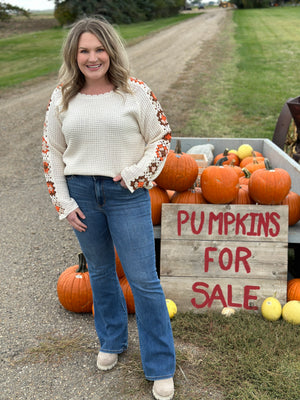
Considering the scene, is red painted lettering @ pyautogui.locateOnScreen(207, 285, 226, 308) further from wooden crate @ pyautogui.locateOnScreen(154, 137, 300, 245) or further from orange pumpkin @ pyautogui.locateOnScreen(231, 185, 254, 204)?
orange pumpkin @ pyautogui.locateOnScreen(231, 185, 254, 204)

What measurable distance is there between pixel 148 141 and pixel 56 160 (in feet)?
1.71

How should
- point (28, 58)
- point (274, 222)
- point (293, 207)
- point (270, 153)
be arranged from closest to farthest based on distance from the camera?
1. point (274, 222)
2. point (293, 207)
3. point (270, 153)
4. point (28, 58)

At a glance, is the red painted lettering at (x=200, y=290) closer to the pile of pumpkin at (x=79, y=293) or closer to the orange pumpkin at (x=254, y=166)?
the pile of pumpkin at (x=79, y=293)

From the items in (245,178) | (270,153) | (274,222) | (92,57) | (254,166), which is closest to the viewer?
(92,57)

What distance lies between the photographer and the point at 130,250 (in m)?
2.60

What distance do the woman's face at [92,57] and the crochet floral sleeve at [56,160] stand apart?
0.22m

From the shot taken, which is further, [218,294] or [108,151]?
[218,294]

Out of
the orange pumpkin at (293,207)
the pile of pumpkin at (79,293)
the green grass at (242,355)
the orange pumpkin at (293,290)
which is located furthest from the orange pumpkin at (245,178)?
the pile of pumpkin at (79,293)

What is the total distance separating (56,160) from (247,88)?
11.9m

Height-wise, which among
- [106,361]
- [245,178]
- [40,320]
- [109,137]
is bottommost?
[40,320]

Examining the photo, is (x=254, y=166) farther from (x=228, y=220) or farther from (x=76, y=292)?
(x=76, y=292)

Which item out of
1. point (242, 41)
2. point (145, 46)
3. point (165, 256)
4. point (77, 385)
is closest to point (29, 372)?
point (77, 385)

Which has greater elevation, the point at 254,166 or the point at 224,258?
the point at 254,166

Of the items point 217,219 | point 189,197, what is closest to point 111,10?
point 189,197
